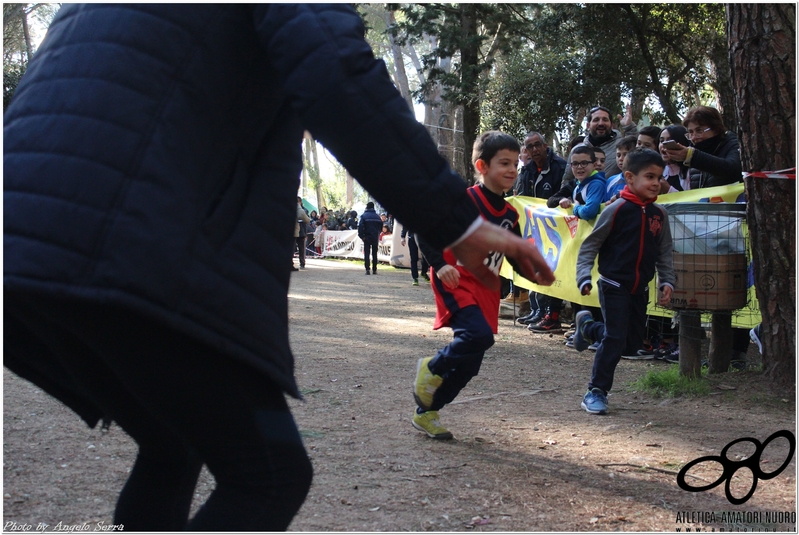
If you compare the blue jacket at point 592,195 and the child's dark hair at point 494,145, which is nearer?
the child's dark hair at point 494,145

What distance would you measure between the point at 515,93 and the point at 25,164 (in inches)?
512

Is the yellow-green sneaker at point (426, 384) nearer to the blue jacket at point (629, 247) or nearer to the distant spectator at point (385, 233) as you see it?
the blue jacket at point (629, 247)

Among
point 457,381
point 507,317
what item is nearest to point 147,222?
point 457,381

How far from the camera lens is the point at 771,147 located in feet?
16.5

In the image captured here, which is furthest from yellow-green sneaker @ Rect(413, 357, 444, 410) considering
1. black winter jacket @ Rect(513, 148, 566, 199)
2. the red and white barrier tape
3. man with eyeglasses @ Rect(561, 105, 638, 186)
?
black winter jacket @ Rect(513, 148, 566, 199)

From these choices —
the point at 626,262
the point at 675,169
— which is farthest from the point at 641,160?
the point at 675,169

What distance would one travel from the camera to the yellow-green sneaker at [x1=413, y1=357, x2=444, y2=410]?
420cm

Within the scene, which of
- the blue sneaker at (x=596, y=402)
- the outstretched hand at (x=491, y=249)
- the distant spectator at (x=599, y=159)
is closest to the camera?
the outstretched hand at (x=491, y=249)

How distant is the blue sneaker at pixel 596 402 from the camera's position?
4.91 meters

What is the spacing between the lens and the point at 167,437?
5.69 ft

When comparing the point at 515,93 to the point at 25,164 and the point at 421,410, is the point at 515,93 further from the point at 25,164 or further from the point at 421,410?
the point at 25,164

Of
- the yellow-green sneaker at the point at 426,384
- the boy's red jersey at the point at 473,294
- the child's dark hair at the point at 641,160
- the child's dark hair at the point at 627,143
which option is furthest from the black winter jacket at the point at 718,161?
the yellow-green sneaker at the point at 426,384

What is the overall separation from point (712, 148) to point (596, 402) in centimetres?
269

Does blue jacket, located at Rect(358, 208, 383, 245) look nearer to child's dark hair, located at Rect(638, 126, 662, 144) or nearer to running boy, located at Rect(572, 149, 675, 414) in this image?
child's dark hair, located at Rect(638, 126, 662, 144)
